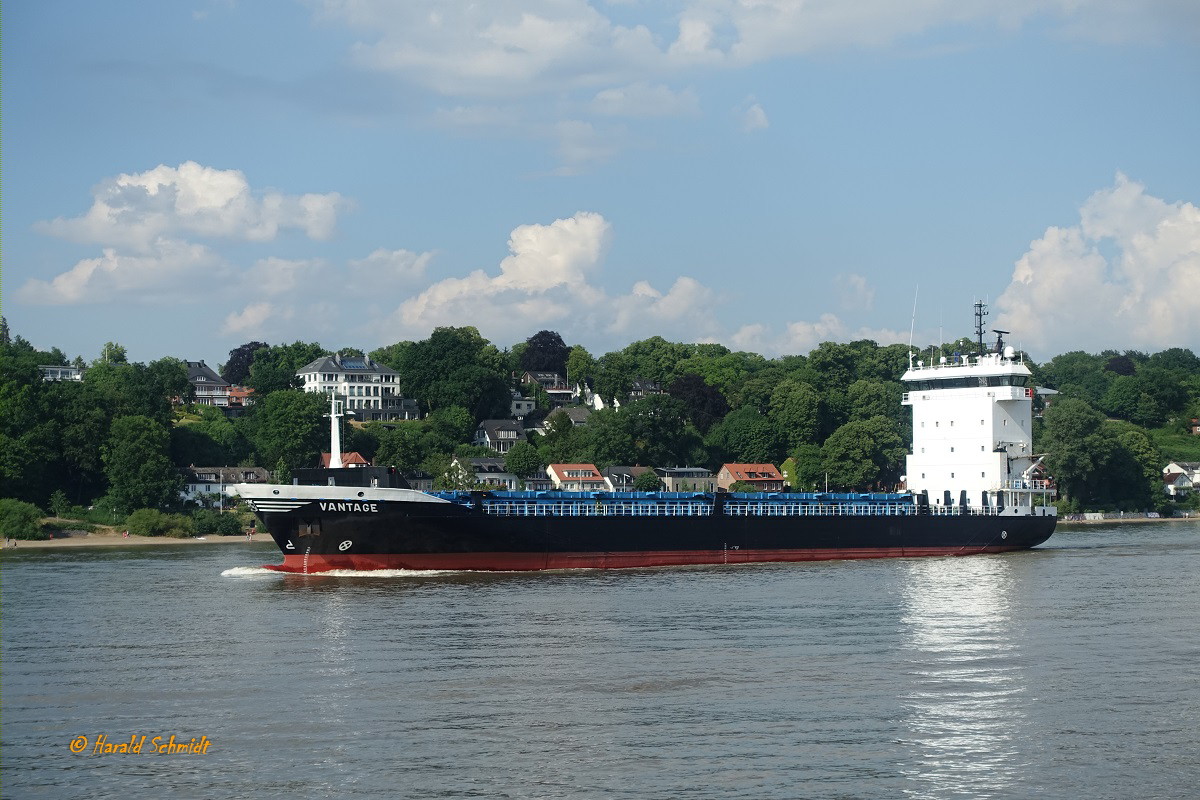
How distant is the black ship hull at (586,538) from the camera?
149ft

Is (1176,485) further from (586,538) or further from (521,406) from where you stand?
(586,538)

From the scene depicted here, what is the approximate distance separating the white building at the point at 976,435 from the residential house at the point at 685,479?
148 feet

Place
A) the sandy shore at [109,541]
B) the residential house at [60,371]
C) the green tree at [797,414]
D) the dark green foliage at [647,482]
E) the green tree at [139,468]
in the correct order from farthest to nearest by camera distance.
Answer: the residential house at [60,371] < the green tree at [797,414] < the dark green foliage at [647,482] < the green tree at [139,468] < the sandy shore at [109,541]

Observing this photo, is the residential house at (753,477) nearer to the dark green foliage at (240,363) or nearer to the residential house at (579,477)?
the residential house at (579,477)

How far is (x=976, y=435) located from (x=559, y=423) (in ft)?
197

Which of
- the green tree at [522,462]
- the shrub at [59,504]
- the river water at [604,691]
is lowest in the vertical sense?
the river water at [604,691]

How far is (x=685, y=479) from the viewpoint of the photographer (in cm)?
10981

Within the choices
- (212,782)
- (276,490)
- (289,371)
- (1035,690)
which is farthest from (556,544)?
(289,371)

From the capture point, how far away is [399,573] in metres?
46.0

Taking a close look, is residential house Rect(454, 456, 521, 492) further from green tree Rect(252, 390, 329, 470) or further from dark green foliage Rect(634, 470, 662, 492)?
green tree Rect(252, 390, 329, 470)

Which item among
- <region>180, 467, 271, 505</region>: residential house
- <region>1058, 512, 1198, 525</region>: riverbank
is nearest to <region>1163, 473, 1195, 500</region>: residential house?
<region>1058, 512, 1198, 525</region>: riverbank

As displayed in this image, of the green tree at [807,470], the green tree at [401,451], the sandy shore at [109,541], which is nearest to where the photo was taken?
the sandy shore at [109,541]

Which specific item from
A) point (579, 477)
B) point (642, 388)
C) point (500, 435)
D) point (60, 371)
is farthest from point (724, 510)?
point (60, 371)

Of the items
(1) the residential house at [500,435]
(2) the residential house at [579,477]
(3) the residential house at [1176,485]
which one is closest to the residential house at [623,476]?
(2) the residential house at [579,477]
